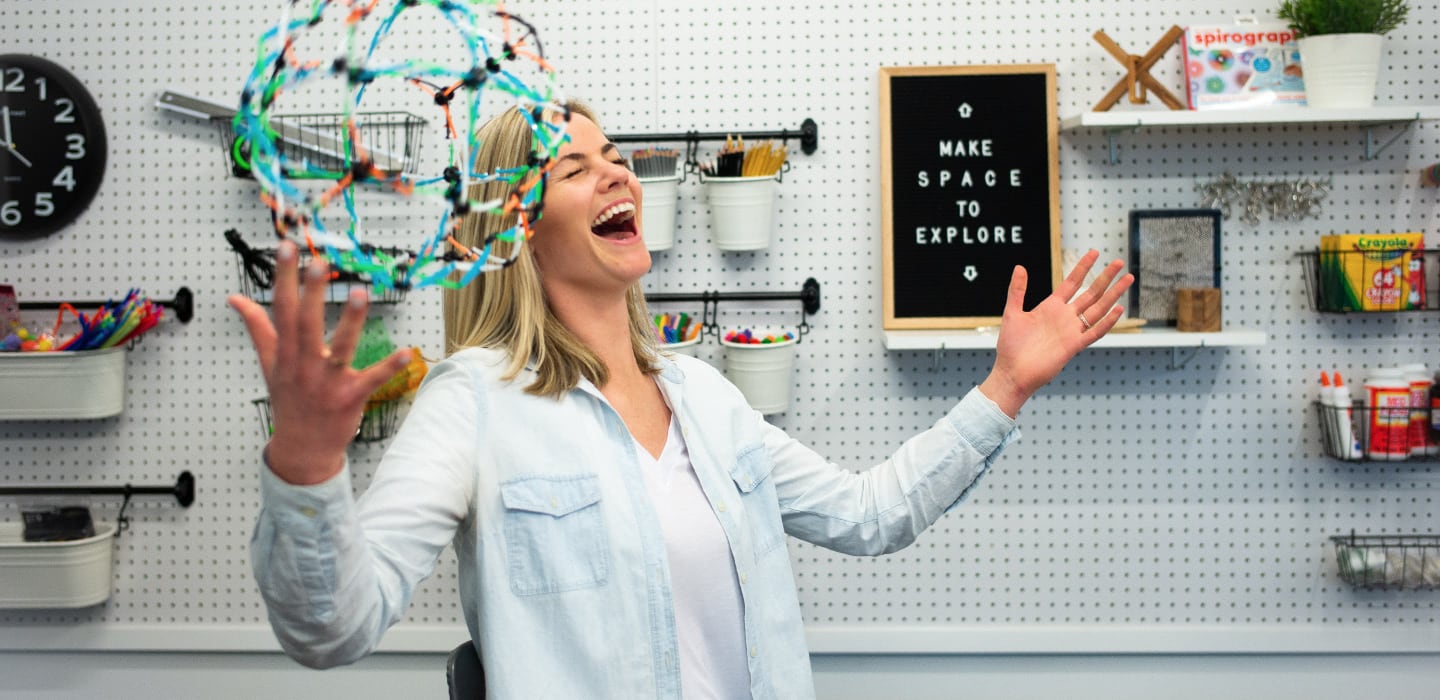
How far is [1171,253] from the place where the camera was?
7.64 feet

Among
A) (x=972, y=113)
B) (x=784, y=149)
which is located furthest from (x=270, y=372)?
(x=972, y=113)

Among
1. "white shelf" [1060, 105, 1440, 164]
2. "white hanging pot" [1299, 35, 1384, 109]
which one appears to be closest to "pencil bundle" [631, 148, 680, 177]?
"white shelf" [1060, 105, 1440, 164]

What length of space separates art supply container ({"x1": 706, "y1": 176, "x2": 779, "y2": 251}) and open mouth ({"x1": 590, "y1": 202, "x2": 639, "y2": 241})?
0.94 m

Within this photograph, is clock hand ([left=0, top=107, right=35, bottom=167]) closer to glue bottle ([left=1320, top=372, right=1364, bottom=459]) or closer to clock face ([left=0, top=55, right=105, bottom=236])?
clock face ([left=0, top=55, right=105, bottom=236])

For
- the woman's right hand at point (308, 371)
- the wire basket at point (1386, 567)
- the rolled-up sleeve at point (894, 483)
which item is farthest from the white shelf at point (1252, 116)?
the woman's right hand at point (308, 371)

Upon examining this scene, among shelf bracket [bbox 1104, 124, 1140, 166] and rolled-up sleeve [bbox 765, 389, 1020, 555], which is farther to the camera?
shelf bracket [bbox 1104, 124, 1140, 166]

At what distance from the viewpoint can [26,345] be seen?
2338mm

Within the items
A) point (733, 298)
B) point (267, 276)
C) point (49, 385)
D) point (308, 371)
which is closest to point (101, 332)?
point (49, 385)

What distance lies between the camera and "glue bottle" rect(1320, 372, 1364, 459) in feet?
7.43

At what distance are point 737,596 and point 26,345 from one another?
1.87 m

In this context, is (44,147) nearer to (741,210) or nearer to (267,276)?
(267,276)

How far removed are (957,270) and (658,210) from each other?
0.67 m

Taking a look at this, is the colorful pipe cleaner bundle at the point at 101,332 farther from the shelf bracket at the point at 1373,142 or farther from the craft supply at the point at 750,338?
the shelf bracket at the point at 1373,142

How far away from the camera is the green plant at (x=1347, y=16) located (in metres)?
2.16
